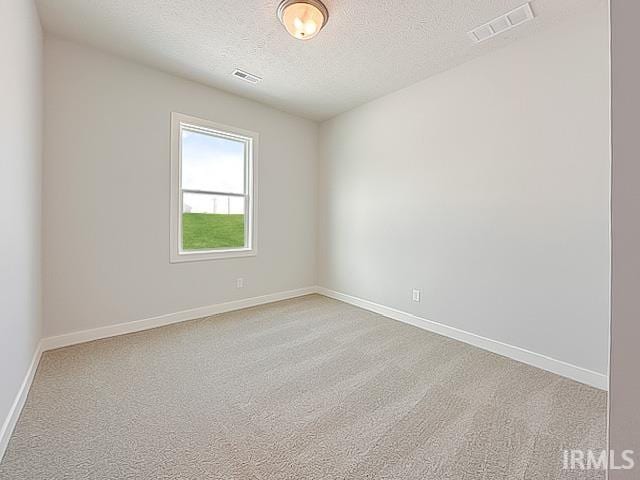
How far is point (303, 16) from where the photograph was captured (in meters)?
2.10

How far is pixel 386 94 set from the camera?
361 cm

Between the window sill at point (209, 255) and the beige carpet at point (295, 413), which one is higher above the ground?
the window sill at point (209, 255)

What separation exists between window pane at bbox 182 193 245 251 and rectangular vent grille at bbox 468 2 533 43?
3067 millimetres

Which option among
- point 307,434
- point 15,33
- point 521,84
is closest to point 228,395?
point 307,434

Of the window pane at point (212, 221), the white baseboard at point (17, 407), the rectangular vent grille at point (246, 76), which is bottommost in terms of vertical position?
the white baseboard at point (17, 407)

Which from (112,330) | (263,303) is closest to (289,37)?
(263,303)

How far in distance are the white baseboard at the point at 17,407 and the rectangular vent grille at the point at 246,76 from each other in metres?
3.13

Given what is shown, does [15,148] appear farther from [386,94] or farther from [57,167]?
[386,94]

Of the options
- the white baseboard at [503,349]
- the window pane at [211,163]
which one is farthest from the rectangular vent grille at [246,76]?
the white baseboard at [503,349]

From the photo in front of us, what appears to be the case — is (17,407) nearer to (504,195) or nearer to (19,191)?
(19,191)

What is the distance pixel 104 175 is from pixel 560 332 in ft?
14.0

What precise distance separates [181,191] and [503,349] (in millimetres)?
3700

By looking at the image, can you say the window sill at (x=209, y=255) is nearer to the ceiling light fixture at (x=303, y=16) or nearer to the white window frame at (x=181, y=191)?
the white window frame at (x=181, y=191)

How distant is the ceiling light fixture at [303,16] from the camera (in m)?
2.06
